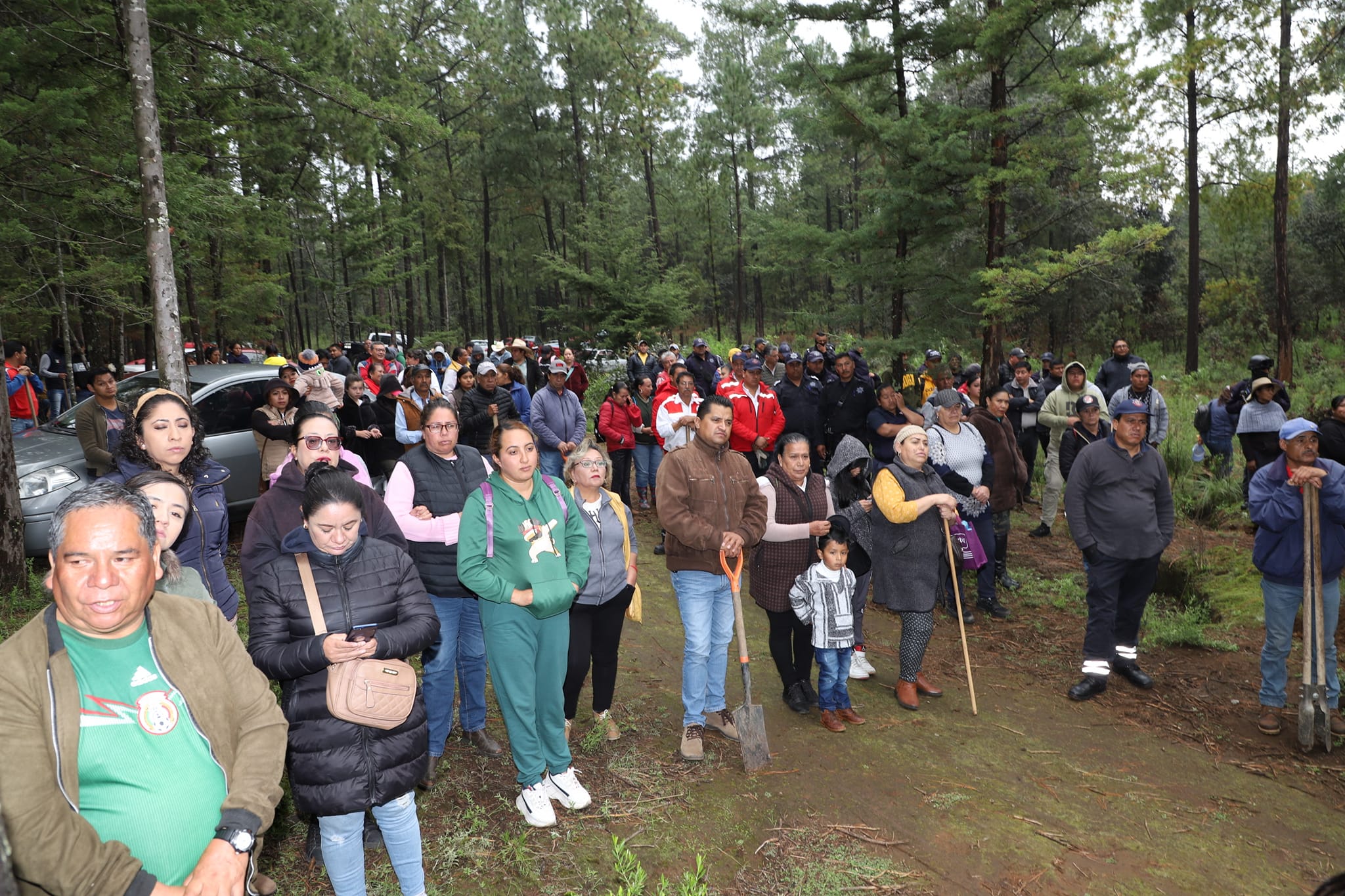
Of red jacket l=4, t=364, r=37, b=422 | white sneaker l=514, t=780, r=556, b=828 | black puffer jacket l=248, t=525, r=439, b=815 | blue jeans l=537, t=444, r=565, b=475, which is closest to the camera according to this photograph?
black puffer jacket l=248, t=525, r=439, b=815

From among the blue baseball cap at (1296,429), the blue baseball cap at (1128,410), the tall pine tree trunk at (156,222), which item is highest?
the tall pine tree trunk at (156,222)

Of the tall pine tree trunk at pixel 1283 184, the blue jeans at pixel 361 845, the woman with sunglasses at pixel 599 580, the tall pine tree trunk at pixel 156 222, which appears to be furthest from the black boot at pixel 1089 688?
the tall pine tree trunk at pixel 1283 184

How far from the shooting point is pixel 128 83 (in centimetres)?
766

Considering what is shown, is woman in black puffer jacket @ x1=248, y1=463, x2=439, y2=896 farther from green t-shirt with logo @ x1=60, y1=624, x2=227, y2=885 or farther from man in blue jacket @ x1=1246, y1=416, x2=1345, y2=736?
man in blue jacket @ x1=1246, y1=416, x2=1345, y2=736

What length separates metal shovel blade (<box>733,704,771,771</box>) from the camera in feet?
15.9

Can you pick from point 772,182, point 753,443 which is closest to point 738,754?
point 753,443

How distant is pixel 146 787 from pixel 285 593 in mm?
918

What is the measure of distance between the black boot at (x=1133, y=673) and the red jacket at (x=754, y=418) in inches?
157

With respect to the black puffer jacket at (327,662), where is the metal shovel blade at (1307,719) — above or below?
below

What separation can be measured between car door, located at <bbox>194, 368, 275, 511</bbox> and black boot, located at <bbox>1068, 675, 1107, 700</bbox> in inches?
314

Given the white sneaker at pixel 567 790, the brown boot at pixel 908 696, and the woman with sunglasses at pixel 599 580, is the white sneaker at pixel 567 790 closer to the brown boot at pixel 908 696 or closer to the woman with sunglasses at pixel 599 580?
the woman with sunglasses at pixel 599 580

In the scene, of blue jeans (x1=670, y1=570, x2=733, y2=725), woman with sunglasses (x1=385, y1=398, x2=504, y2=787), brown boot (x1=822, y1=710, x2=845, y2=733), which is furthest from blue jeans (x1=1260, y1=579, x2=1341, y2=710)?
woman with sunglasses (x1=385, y1=398, x2=504, y2=787)

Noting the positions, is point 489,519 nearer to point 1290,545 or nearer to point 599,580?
point 599,580

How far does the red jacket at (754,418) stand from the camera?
9.11 m
